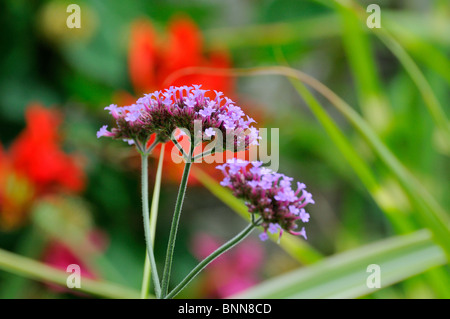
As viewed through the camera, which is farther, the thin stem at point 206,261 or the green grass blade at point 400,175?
the green grass blade at point 400,175

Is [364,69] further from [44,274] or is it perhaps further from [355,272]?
[44,274]

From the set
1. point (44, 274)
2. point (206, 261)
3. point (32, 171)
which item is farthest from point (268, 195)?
point (32, 171)

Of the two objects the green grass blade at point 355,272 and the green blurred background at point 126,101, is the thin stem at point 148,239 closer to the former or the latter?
the green grass blade at point 355,272

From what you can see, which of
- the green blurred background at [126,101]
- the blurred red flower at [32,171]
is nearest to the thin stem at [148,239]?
the green blurred background at [126,101]

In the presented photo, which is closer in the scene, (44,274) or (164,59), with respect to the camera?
(44,274)

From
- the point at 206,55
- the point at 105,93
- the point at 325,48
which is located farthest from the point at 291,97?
the point at 105,93

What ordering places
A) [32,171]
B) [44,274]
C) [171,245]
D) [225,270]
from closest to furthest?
[171,245] < [44,274] < [32,171] < [225,270]
